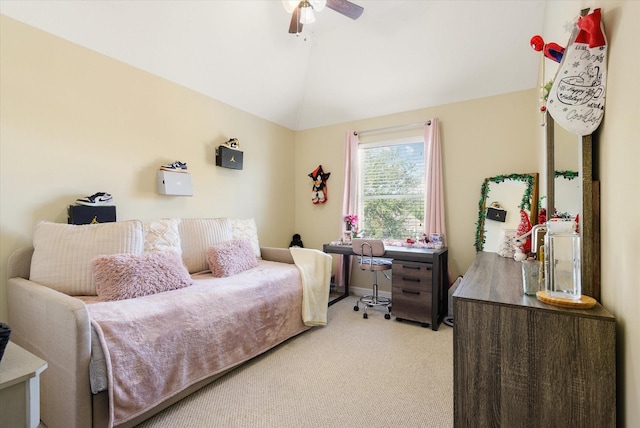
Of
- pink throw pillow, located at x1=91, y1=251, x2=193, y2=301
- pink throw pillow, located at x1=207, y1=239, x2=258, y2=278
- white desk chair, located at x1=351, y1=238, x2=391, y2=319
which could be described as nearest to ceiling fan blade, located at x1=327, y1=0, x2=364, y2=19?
white desk chair, located at x1=351, y1=238, x2=391, y2=319

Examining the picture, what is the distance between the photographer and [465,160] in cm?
344

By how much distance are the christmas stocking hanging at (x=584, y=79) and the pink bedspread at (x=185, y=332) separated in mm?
2102

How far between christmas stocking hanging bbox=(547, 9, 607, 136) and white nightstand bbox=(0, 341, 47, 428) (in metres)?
1.80

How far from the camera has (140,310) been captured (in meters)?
1.67

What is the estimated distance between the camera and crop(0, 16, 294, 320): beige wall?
6.61ft

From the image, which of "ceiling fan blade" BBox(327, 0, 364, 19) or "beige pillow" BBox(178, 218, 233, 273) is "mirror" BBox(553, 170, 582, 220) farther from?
"beige pillow" BBox(178, 218, 233, 273)

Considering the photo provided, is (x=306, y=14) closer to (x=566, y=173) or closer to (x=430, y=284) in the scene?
(x=566, y=173)

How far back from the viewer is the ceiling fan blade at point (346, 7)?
2.32 meters

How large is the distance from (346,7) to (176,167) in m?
2.10

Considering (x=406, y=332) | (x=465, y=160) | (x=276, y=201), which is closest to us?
(x=406, y=332)

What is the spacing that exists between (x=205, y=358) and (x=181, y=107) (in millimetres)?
2416

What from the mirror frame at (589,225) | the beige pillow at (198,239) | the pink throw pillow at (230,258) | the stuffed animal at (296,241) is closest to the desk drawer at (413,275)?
the pink throw pillow at (230,258)

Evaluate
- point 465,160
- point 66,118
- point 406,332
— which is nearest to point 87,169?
point 66,118

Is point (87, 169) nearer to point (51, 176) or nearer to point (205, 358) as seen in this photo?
point (51, 176)
